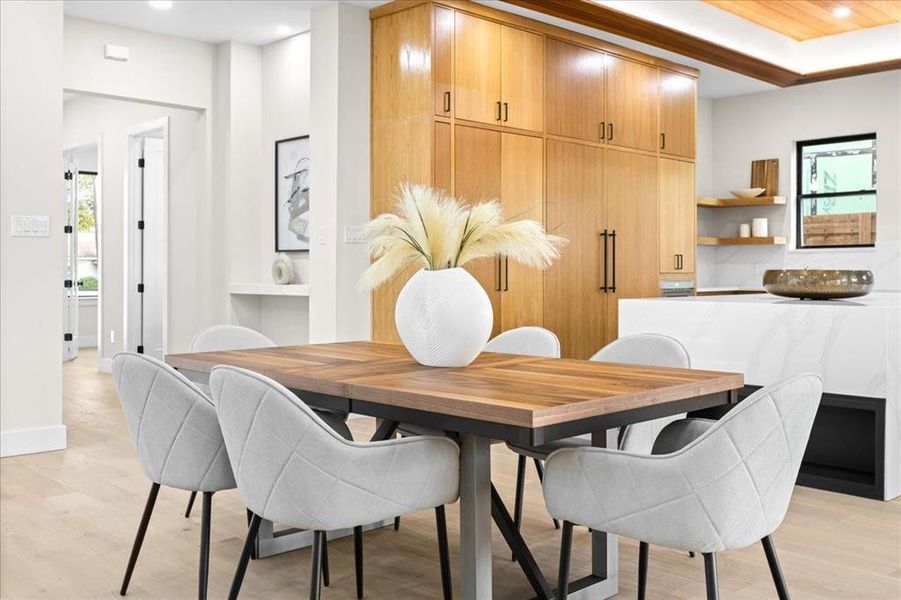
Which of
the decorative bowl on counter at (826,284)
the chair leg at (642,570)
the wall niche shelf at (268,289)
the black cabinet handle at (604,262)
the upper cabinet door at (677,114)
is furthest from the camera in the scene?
the upper cabinet door at (677,114)

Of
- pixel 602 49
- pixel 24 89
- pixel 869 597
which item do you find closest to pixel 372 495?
pixel 869 597

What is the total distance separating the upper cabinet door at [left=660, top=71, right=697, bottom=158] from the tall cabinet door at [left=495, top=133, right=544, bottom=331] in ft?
5.10

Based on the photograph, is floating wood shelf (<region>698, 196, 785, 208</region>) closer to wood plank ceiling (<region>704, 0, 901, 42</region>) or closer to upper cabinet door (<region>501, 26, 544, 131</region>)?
wood plank ceiling (<region>704, 0, 901, 42</region>)

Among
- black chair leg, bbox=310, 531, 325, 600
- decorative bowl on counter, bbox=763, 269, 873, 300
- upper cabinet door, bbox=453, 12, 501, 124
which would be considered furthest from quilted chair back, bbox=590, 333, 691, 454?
upper cabinet door, bbox=453, 12, 501, 124

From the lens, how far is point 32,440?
14.5 feet

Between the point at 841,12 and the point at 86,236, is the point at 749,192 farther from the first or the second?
the point at 86,236

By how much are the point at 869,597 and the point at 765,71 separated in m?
5.30

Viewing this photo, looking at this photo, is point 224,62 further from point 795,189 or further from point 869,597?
point 869,597

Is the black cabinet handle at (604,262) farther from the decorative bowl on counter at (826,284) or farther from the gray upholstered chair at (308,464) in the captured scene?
the gray upholstered chair at (308,464)

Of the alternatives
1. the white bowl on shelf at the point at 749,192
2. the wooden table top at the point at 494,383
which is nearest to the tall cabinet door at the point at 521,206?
the wooden table top at the point at 494,383

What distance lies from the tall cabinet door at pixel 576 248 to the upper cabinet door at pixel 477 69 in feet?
2.04

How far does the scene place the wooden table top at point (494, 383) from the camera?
71.6 inches

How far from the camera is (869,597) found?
2.46 meters

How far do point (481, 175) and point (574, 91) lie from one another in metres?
1.14
